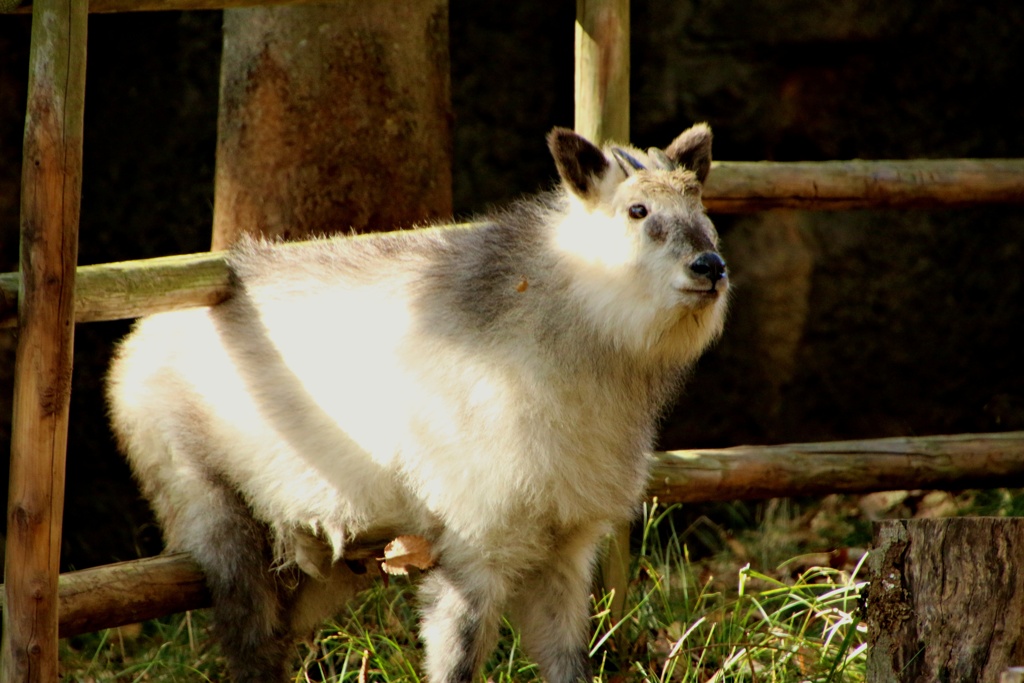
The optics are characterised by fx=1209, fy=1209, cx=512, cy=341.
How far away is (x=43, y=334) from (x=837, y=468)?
2.57 metres

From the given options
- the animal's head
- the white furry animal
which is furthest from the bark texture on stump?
the animal's head

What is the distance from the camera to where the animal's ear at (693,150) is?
353cm

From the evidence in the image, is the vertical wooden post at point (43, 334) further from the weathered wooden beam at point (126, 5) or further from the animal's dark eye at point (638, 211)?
the animal's dark eye at point (638, 211)

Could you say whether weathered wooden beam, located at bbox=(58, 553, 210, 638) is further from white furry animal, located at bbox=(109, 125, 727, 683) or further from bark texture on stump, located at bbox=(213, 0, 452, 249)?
bark texture on stump, located at bbox=(213, 0, 452, 249)

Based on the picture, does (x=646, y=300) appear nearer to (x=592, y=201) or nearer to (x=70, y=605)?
(x=592, y=201)

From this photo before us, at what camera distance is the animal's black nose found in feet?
10.2

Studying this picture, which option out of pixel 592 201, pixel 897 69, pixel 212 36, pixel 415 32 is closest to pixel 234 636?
pixel 592 201

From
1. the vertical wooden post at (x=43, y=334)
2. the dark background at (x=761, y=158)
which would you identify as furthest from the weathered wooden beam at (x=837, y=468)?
the vertical wooden post at (x=43, y=334)

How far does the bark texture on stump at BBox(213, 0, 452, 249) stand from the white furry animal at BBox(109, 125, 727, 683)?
295 millimetres

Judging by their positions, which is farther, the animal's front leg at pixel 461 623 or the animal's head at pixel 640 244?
the animal's front leg at pixel 461 623

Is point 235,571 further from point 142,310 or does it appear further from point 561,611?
point 561,611

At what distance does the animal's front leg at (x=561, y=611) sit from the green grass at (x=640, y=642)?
15cm

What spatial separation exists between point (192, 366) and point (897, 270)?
11.5 ft

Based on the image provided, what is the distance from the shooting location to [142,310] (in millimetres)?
3514
